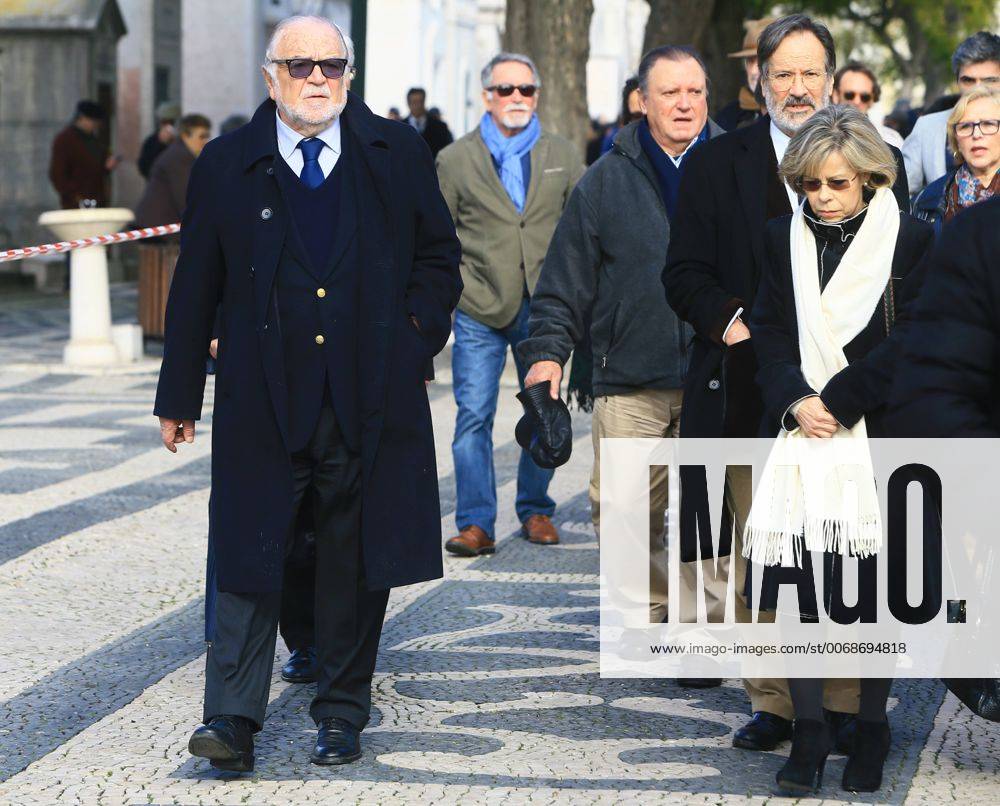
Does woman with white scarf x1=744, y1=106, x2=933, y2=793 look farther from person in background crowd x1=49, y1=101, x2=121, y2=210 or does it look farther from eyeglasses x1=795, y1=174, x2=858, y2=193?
person in background crowd x1=49, y1=101, x2=121, y2=210

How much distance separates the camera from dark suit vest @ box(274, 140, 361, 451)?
518 centimetres

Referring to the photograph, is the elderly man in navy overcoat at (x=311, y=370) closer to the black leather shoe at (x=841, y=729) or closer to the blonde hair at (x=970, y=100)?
the black leather shoe at (x=841, y=729)

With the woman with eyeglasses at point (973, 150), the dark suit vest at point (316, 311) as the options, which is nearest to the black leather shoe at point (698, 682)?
the dark suit vest at point (316, 311)

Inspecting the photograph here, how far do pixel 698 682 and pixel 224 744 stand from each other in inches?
63.7

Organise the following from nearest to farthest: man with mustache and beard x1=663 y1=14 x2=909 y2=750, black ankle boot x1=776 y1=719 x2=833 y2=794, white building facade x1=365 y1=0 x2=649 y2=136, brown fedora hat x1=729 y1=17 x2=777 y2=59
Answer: black ankle boot x1=776 y1=719 x2=833 y2=794 → man with mustache and beard x1=663 y1=14 x2=909 y2=750 → brown fedora hat x1=729 y1=17 x2=777 y2=59 → white building facade x1=365 y1=0 x2=649 y2=136

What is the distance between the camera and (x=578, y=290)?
6.49 metres

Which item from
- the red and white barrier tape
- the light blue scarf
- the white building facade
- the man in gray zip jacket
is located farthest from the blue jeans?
the white building facade

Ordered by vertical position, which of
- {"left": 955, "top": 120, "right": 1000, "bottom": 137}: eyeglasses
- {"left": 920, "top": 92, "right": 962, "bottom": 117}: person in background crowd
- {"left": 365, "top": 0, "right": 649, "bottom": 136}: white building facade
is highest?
{"left": 365, "top": 0, "right": 649, "bottom": 136}: white building facade

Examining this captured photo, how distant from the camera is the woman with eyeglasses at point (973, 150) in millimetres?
6664

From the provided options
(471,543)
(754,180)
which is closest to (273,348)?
(754,180)

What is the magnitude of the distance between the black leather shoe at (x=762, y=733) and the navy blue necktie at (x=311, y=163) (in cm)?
180

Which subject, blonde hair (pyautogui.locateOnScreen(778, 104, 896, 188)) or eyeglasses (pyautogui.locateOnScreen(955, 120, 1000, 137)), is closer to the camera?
blonde hair (pyautogui.locateOnScreen(778, 104, 896, 188))

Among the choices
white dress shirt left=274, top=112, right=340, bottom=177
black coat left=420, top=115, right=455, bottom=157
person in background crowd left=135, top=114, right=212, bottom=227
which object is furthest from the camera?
black coat left=420, top=115, right=455, bottom=157

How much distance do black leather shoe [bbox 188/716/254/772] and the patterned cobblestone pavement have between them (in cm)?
6
